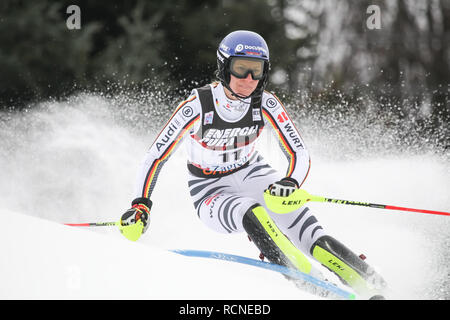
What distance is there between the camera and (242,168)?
10.5 feet

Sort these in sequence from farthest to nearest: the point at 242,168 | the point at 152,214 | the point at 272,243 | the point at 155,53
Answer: the point at 155,53 < the point at 152,214 < the point at 242,168 < the point at 272,243

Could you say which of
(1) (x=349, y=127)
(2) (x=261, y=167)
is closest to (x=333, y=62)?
(1) (x=349, y=127)

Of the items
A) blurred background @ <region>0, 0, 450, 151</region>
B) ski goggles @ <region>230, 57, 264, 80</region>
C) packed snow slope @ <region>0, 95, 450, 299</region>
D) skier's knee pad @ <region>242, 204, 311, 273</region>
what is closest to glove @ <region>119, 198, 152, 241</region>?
packed snow slope @ <region>0, 95, 450, 299</region>

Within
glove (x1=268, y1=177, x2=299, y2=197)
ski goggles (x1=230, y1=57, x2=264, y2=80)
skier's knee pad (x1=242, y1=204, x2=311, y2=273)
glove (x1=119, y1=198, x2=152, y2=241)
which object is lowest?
skier's knee pad (x1=242, y1=204, x2=311, y2=273)

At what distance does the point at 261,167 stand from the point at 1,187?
3860mm

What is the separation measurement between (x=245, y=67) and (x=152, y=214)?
227cm

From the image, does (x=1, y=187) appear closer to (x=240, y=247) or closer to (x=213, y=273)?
(x=240, y=247)

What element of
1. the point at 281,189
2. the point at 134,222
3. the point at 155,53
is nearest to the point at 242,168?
the point at 281,189

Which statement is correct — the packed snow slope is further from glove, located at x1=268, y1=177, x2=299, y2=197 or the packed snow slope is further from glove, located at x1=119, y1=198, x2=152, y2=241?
glove, located at x1=268, y1=177, x2=299, y2=197

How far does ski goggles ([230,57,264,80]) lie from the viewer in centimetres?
288

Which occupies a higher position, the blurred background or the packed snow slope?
the blurred background

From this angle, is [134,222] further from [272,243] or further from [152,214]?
[152,214]

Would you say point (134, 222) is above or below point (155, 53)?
below

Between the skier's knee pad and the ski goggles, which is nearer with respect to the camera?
the skier's knee pad
